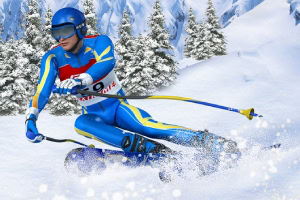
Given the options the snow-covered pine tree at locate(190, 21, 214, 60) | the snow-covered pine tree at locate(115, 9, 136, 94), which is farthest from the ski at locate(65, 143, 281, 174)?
the snow-covered pine tree at locate(190, 21, 214, 60)

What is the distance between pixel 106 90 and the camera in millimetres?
4574

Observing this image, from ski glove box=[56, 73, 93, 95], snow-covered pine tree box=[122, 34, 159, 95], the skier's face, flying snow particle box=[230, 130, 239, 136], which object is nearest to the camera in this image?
ski glove box=[56, 73, 93, 95]

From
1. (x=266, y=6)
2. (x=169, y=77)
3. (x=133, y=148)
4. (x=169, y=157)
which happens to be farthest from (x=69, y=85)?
(x=266, y=6)

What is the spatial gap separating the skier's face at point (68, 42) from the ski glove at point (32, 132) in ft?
3.27

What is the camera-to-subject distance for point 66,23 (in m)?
4.08

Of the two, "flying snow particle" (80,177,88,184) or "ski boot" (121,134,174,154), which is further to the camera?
"flying snow particle" (80,177,88,184)

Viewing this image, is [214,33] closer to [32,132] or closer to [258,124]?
[258,124]

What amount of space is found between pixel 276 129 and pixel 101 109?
3491mm

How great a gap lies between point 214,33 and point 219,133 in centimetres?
2241

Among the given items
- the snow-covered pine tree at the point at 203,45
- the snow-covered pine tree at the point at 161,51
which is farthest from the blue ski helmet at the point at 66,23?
the snow-covered pine tree at the point at 203,45

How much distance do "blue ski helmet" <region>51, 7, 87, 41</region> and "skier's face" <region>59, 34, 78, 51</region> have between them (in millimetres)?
50

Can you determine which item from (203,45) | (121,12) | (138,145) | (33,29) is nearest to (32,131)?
(138,145)

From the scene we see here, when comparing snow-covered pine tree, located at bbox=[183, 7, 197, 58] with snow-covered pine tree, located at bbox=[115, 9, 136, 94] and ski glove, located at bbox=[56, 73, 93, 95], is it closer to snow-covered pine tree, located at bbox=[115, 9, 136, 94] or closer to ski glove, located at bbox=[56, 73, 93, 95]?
snow-covered pine tree, located at bbox=[115, 9, 136, 94]

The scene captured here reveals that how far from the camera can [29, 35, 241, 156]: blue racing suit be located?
4133 mm
